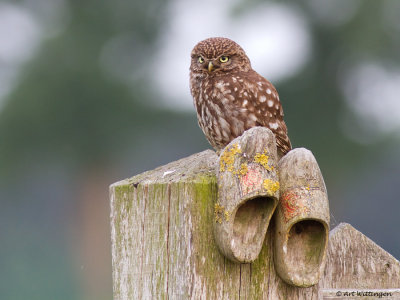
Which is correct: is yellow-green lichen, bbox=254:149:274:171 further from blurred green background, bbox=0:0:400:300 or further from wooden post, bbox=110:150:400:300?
blurred green background, bbox=0:0:400:300

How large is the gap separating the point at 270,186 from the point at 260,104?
165cm

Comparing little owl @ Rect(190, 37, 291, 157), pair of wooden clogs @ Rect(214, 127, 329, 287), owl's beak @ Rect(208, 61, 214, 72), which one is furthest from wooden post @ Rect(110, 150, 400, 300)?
owl's beak @ Rect(208, 61, 214, 72)

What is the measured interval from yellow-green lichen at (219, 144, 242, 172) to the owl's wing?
4.96 feet

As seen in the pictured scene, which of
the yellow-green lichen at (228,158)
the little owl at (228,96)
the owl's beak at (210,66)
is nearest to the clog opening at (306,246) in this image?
the yellow-green lichen at (228,158)

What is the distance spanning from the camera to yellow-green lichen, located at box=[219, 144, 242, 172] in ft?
6.50

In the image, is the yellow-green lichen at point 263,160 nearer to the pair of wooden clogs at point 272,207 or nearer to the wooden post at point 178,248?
the pair of wooden clogs at point 272,207

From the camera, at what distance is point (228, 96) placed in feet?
11.5

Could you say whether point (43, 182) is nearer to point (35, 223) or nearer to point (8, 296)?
point (35, 223)

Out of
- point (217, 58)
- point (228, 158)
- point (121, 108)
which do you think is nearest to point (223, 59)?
point (217, 58)

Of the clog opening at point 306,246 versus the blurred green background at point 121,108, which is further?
the blurred green background at point 121,108

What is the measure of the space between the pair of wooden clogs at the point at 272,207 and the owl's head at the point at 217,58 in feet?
5.73

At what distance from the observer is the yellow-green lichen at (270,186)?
6.36 ft

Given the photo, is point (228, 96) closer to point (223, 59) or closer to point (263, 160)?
point (223, 59)

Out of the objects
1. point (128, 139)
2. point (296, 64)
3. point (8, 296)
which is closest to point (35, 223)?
point (8, 296)
